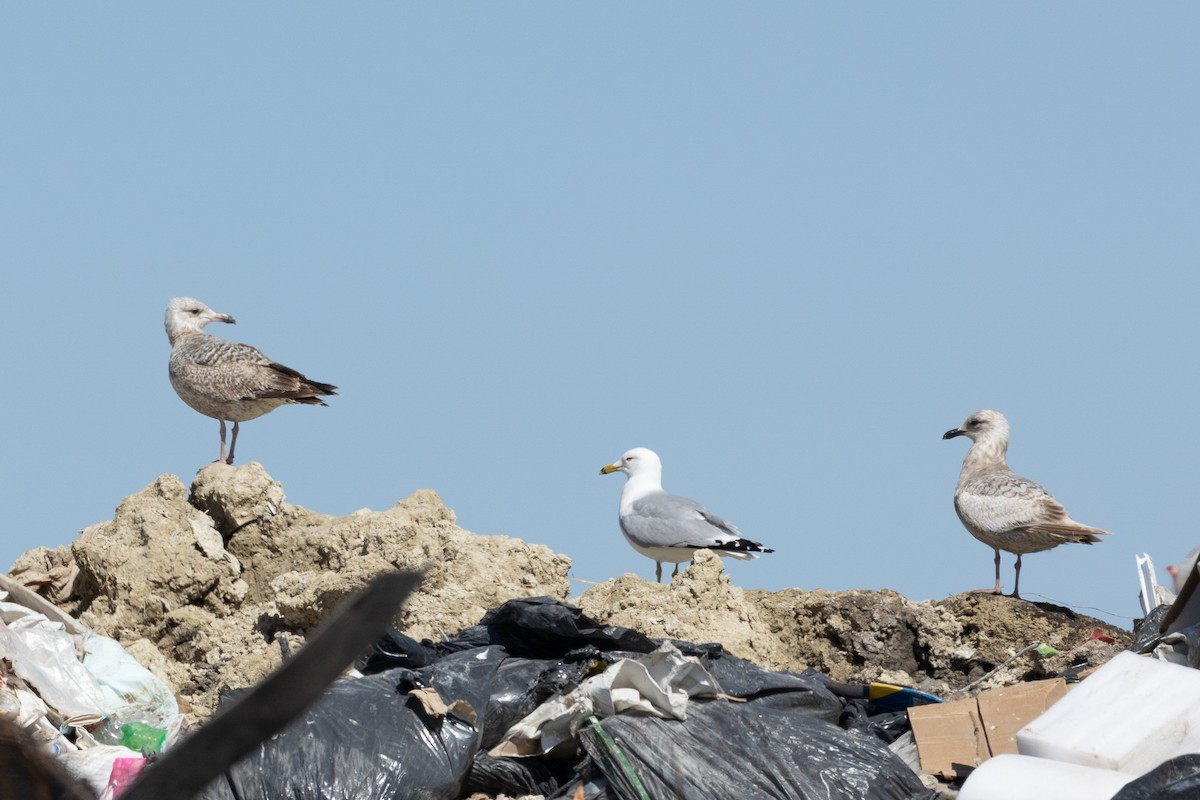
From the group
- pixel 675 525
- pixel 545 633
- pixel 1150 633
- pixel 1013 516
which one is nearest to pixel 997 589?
pixel 1013 516

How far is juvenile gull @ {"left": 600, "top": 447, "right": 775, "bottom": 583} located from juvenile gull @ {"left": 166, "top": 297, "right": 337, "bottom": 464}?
11.1 ft

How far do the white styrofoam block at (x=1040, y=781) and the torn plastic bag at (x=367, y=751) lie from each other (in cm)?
197

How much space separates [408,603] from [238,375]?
5377mm

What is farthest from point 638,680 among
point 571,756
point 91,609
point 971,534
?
point 971,534

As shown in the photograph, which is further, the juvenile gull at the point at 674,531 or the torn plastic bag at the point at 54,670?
the juvenile gull at the point at 674,531

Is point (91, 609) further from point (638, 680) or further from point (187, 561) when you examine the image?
point (638, 680)

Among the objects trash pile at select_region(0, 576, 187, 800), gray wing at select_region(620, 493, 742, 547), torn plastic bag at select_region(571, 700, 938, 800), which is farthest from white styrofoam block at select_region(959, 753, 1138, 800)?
gray wing at select_region(620, 493, 742, 547)

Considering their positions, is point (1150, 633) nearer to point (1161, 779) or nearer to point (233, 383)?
point (1161, 779)

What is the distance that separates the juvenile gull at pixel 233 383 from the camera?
12555 mm

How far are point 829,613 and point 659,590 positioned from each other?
4.56 feet

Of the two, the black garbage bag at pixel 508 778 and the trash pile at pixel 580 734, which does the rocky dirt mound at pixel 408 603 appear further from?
the black garbage bag at pixel 508 778

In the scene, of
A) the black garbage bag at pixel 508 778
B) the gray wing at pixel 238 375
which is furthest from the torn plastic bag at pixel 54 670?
the gray wing at pixel 238 375

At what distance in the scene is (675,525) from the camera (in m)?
10.5

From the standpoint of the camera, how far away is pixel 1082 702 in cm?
489
